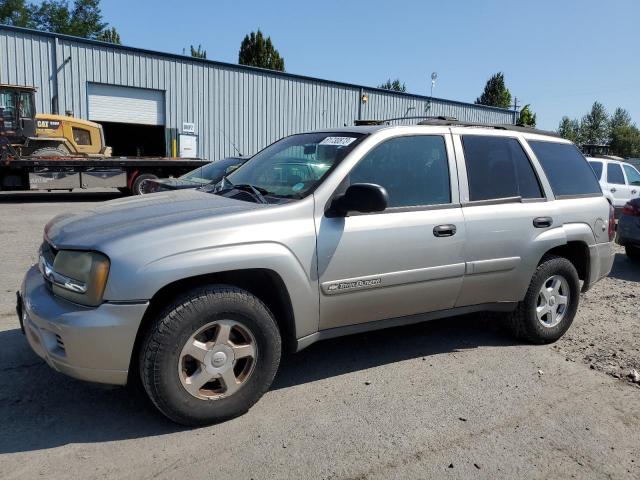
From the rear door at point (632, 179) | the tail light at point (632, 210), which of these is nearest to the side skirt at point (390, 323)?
the tail light at point (632, 210)

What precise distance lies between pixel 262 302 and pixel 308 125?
26.2 meters

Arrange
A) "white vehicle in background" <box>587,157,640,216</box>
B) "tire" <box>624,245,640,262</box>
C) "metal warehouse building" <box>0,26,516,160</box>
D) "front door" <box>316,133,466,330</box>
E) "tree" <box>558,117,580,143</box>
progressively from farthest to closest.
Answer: "tree" <box>558,117,580,143</box>
"metal warehouse building" <box>0,26,516,160</box>
"white vehicle in background" <box>587,157,640,216</box>
"tire" <box>624,245,640,262</box>
"front door" <box>316,133,466,330</box>

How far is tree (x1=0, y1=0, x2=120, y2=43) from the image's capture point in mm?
61625

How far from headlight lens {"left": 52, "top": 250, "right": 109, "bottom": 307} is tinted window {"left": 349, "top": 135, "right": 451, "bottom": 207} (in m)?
1.65

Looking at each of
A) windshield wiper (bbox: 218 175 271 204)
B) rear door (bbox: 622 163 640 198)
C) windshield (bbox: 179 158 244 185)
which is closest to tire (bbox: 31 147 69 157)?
windshield (bbox: 179 158 244 185)

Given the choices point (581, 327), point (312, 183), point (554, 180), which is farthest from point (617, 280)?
point (312, 183)

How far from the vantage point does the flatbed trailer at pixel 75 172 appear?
48.0 ft

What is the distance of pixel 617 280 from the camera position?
730 centimetres

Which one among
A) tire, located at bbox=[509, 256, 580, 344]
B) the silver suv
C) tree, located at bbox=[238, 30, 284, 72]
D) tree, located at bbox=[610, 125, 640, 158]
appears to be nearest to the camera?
the silver suv

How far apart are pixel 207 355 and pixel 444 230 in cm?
186

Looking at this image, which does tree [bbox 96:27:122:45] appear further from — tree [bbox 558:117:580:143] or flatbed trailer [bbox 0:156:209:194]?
tree [bbox 558:117:580:143]

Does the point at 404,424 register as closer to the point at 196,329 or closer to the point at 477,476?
the point at 477,476

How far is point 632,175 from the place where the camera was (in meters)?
12.8

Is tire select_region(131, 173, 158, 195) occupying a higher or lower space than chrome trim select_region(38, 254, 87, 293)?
higher
